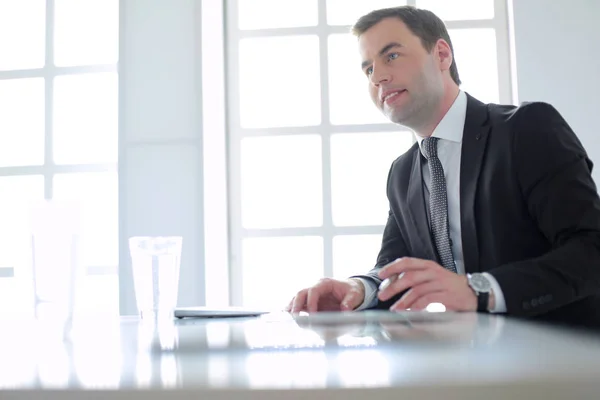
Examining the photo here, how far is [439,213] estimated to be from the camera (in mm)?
1562

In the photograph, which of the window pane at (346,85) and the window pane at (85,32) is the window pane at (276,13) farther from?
the window pane at (85,32)

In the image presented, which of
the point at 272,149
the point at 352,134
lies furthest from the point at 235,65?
the point at 352,134

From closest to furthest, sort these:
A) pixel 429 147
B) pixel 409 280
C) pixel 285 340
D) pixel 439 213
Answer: pixel 285 340, pixel 409 280, pixel 439 213, pixel 429 147

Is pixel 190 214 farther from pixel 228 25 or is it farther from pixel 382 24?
pixel 382 24

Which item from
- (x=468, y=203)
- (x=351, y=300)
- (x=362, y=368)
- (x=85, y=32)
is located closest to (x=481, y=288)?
(x=351, y=300)

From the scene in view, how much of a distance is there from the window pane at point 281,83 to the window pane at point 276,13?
0.08 metres

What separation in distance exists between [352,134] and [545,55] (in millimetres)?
979

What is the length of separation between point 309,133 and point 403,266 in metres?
2.11

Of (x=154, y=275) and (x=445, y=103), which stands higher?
(x=445, y=103)

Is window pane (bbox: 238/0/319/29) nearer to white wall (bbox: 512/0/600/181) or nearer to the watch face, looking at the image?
white wall (bbox: 512/0/600/181)

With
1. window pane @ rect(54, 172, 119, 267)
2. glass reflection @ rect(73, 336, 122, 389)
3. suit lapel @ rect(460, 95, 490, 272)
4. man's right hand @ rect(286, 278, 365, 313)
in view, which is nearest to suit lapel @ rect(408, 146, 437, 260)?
suit lapel @ rect(460, 95, 490, 272)

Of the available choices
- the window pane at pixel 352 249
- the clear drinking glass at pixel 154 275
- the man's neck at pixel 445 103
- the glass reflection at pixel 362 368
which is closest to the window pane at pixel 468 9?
the window pane at pixel 352 249

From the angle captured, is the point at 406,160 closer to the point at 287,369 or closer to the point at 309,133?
the point at 309,133

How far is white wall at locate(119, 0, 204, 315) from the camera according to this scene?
2.69 m
